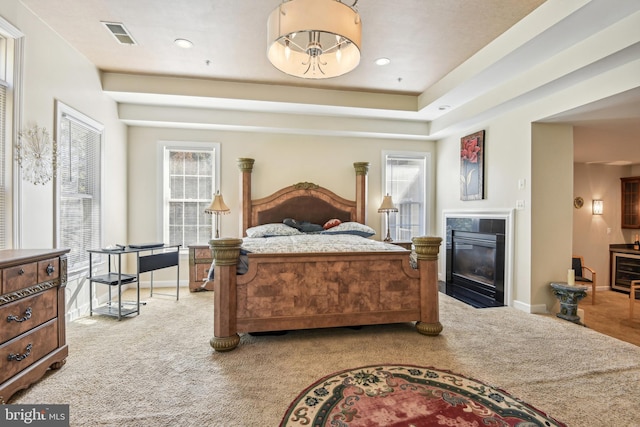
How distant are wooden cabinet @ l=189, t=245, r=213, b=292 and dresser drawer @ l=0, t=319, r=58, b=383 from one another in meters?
2.13

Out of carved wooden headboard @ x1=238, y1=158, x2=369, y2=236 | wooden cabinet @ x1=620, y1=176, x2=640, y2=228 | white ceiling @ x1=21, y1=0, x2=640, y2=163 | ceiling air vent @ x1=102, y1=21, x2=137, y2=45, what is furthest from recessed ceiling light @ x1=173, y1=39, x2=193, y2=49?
wooden cabinet @ x1=620, y1=176, x2=640, y2=228

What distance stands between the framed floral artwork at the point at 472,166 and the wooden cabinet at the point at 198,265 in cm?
403

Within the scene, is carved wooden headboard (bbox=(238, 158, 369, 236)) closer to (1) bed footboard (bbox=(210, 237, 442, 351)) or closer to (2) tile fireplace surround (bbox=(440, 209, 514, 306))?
(2) tile fireplace surround (bbox=(440, 209, 514, 306))

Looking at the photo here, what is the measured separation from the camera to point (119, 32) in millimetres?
2928

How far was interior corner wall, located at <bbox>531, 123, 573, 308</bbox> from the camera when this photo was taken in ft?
11.7

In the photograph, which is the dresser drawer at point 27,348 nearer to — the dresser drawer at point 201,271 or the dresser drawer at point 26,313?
the dresser drawer at point 26,313

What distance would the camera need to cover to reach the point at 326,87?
4.26 metres

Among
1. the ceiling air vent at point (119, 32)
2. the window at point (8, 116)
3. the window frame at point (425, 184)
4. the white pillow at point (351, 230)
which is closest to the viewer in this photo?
the window at point (8, 116)

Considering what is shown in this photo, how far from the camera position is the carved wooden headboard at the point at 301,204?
15.6 feet

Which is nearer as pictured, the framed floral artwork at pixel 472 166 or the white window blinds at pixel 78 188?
the white window blinds at pixel 78 188

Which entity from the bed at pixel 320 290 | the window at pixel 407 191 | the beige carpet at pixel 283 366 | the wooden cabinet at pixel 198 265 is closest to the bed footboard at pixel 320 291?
the bed at pixel 320 290

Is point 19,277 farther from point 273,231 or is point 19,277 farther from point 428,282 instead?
point 428,282

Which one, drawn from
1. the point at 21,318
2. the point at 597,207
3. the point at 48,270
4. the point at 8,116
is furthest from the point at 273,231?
the point at 597,207

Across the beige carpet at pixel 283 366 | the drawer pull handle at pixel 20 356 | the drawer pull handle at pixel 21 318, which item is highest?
the drawer pull handle at pixel 21 318
